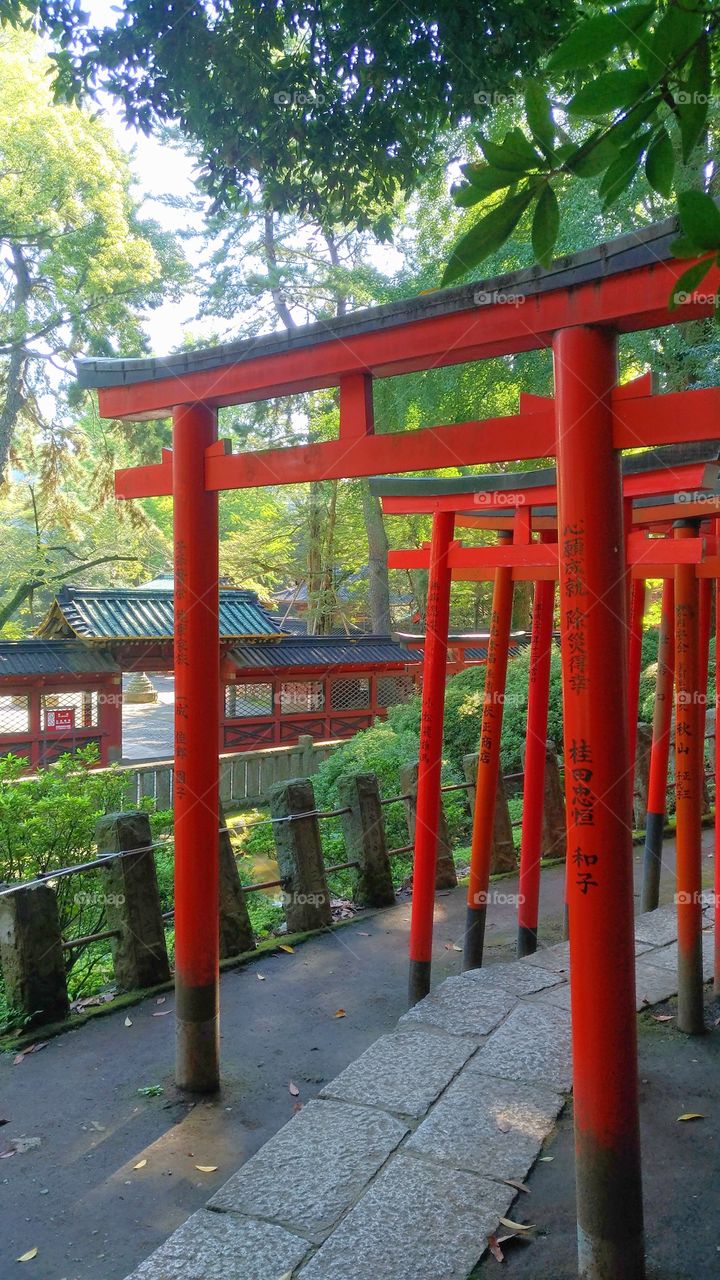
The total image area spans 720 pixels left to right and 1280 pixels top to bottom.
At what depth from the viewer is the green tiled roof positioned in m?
14.9

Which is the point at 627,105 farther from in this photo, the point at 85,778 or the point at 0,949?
the point at 85,778

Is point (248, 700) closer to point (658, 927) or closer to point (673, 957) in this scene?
point (658, 927)

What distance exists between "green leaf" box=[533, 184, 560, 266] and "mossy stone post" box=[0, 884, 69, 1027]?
185 inches

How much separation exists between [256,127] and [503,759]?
7602 millimetres

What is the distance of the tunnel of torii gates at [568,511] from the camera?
2799mm

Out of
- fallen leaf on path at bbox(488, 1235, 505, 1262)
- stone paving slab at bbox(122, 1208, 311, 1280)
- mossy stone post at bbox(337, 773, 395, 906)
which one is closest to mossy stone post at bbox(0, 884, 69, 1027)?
stone paving slab at bbox(122, 1208, 311, 1280)

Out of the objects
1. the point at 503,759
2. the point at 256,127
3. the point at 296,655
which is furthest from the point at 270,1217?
the point at 296,655

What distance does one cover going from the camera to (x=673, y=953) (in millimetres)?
5711

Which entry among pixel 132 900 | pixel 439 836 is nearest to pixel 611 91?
pixel 132 900

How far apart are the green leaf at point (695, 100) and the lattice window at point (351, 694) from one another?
667 inches

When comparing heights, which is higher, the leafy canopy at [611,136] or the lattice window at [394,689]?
the leafy canopy at [611,136]

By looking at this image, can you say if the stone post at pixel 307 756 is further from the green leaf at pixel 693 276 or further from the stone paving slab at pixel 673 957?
the green leaf at pixel 693 276

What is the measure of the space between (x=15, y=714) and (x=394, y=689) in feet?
25.2
